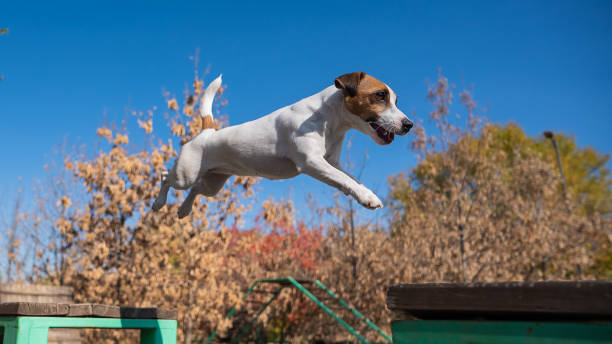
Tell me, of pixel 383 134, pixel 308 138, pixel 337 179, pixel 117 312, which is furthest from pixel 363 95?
pixel 117 312

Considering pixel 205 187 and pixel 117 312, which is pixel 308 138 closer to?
pixel 205 187

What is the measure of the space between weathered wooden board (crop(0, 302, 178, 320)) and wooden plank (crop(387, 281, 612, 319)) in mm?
2217

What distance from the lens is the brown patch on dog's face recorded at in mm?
2486

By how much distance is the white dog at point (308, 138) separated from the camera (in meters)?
2.44

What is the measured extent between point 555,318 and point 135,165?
7187mm

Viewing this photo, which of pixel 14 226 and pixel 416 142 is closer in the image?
pixel 416 142

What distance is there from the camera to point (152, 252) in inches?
303

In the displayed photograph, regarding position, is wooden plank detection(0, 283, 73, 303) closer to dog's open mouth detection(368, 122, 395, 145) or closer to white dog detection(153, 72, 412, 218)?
white dog detection(153, 72, 412, 218)

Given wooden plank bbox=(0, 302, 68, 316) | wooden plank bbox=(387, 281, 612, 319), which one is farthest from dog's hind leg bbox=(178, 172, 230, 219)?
wooden plank bbox=(387, 281, 612, 319)

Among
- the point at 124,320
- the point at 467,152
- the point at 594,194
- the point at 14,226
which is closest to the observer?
the point at 124,320

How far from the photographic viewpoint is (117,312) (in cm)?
327

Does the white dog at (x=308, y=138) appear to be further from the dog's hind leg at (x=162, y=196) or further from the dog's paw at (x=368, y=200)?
the dog's hind leg at (x=162, y=196)

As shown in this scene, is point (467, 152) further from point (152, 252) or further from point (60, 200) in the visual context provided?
point (60, 200)

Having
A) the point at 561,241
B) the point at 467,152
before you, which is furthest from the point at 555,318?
the point at 561,241
